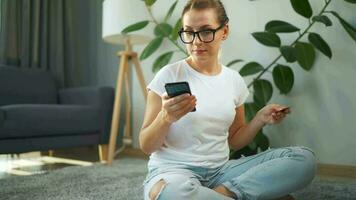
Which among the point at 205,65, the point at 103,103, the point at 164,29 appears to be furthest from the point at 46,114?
the point at 205,65

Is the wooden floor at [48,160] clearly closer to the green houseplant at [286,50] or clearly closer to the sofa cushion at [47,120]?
the sofa cushion at [47,120]

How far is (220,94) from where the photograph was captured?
1.08 metres

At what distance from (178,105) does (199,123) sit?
0.20 m

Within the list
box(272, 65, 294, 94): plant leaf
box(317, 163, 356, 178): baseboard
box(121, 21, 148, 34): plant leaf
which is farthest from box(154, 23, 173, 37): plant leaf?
box(317, 163, 356, 178): baseboard

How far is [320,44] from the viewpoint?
1.82m

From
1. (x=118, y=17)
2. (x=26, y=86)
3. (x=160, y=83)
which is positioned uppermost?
(x=118, y=17)

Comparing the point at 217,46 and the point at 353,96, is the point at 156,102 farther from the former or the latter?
the point at 353,96

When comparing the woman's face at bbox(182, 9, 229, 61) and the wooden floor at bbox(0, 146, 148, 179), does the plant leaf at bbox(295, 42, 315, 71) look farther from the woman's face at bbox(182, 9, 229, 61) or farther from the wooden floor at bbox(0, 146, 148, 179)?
the wooden floor at bbox(0, 146, 148, 179)

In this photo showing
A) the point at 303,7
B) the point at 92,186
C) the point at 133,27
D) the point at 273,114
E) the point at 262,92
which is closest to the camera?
the point at 273,114

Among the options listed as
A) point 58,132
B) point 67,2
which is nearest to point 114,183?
point 58,132

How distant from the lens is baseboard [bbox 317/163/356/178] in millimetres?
1908

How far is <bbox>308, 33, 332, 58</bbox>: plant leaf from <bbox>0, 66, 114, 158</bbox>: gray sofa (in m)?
1.26

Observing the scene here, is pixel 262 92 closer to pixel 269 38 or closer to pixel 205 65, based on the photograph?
pixel 269 38

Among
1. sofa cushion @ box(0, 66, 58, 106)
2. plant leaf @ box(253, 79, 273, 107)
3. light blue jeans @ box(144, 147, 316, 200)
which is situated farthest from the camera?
sofa cushion @ box(0, 66, 58, 106)
